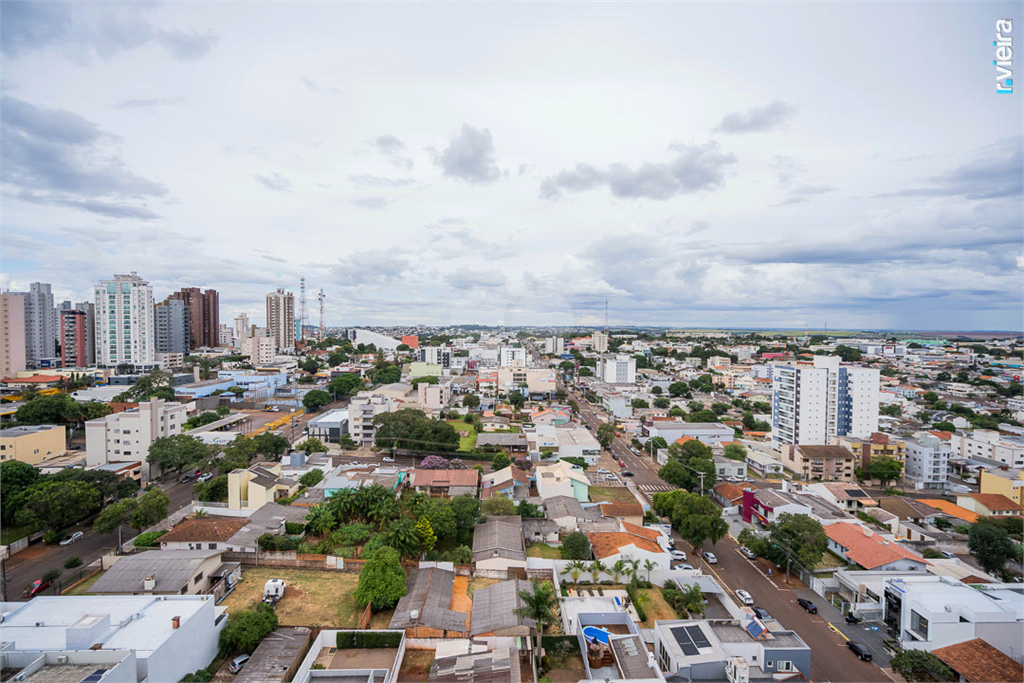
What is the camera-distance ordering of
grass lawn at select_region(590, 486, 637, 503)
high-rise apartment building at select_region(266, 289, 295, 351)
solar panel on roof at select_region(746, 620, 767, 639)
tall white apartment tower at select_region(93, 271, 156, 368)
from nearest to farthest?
solar panel on roof at select_region(746, 620, 767, 639), grass lawn at select_region(590, 486, 637, 503), tall white apartment tower at select_region(93, 271, 156, 368), high-rise apartment building at select_region(266, 289, 295, 351)

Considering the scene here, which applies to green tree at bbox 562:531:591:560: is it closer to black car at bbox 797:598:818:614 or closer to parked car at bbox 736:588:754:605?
parked car at bbox 736:588:754:605

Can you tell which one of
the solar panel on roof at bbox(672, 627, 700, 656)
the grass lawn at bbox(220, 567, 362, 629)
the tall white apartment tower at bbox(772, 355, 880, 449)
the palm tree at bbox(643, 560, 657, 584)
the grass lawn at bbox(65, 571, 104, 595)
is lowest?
the grass lawn at bbox(220, 567, 362, 629)

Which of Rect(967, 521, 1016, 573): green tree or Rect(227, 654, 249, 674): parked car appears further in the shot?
Rect(967, 521, 1016, 573): green tree

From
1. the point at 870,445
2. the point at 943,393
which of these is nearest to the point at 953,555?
the point at 870,445

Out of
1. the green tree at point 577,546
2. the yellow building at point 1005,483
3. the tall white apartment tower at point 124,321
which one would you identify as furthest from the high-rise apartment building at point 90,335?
the yellow building at point 1005,483

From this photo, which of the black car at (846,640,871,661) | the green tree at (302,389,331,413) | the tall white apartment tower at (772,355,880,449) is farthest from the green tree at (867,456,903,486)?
the green tree at (302,389,331,413)

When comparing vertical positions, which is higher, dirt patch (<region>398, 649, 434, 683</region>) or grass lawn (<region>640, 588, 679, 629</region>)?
dirt patch (<region>398, 649, 434, 683</region>)

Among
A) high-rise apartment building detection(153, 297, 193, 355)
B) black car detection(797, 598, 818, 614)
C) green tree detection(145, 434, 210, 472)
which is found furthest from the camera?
high-rise apartment building detection(153, 297, 193, 355)

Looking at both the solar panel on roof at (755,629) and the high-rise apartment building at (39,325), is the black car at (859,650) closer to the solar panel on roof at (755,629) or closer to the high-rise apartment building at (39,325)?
the solar panel on roof at (755,629)
